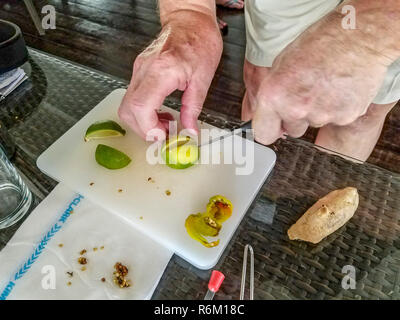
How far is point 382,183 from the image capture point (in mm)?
829

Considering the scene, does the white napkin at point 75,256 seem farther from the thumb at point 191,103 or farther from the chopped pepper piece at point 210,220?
the thumb at point 191,103

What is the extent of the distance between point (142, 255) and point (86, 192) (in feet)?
0.72

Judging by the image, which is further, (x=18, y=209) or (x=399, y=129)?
(x=399, y=129)

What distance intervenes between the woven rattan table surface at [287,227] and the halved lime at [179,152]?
17 cm

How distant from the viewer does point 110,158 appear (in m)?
0.87

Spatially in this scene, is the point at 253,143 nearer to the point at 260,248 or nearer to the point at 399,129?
the point at 260,248

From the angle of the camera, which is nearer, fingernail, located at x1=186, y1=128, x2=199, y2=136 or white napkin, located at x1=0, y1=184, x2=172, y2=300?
white napkin, located at x1=0, y1=184, x2=172, y2=300

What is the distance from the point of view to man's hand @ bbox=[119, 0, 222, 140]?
814 millimetres

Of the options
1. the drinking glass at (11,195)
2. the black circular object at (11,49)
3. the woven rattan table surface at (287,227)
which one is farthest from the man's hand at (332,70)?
the black circular object at (11,49)

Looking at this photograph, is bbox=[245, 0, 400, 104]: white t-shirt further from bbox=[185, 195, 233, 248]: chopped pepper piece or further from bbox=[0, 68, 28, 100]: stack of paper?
bbox=[0, 68, 28, 100]: stack of paper

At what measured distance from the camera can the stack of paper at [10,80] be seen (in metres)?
1.11

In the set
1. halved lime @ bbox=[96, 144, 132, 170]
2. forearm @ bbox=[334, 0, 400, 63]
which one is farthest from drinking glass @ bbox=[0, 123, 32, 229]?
forearm @ bbox=[334, 0, 400, 63]

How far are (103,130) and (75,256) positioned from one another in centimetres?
36

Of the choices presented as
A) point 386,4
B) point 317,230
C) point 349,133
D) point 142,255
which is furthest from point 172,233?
point 349,133
